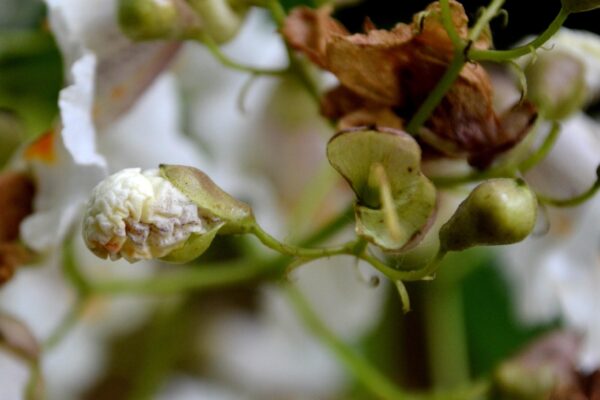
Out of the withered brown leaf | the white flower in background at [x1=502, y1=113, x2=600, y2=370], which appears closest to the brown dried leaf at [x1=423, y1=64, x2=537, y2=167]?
the withered brown leaf

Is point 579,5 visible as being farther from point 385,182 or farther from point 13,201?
point 13,201

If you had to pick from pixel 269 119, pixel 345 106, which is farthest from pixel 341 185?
pixel 345 106

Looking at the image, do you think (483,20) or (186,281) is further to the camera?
(186,281)

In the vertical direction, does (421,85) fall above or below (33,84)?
above

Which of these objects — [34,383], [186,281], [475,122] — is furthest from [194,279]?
[475,122]

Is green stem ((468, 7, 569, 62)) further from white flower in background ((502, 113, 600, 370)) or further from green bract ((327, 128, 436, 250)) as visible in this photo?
white flower in background ((502, 113, 600, 370))

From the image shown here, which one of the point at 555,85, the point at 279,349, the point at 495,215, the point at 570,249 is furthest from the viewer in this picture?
the point at 279,349

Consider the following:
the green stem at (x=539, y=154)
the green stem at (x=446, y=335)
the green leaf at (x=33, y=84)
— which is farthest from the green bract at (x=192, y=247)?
the green stem at (x=446, y=335)
